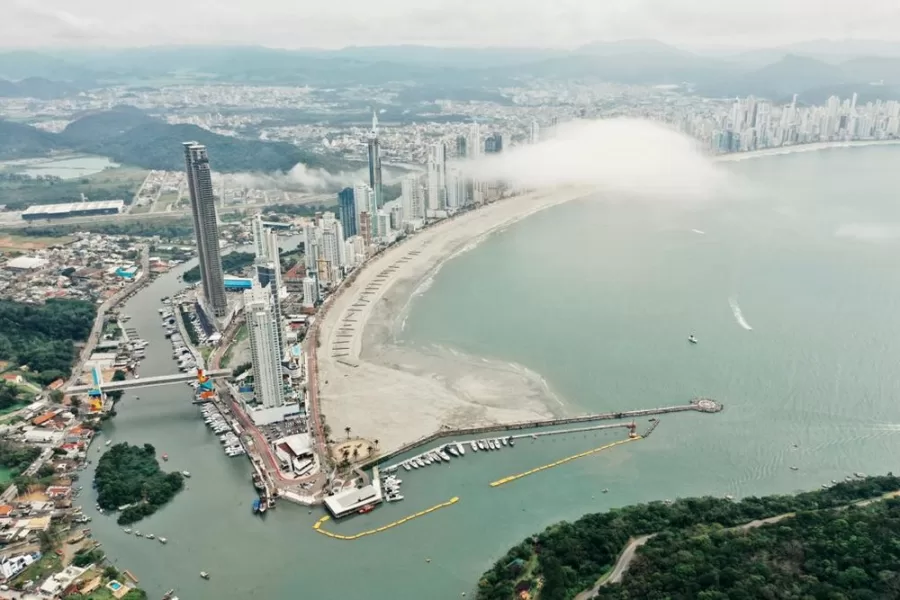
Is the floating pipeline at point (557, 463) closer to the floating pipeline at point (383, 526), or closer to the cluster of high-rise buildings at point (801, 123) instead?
the floating pipeline at point (383, 526)

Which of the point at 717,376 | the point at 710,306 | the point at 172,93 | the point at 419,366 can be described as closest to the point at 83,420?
the point at 419,366

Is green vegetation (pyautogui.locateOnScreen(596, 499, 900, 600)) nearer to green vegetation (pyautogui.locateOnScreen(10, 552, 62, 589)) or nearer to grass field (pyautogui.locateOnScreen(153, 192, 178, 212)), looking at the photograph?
green vegetation (pyautogui.locateOnScreen(10, 552, 62, 589))

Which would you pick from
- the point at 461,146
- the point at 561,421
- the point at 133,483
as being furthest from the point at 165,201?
the point at 561,421

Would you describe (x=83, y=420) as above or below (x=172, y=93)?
below

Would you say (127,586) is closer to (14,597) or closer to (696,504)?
(14,597)

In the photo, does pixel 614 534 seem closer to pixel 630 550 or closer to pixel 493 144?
pixel 630 550

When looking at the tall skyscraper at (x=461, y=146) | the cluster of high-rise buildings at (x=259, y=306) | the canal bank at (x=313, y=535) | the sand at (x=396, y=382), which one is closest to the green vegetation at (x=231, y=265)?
the cluster of high-rise buildings at (x=259, y=306)
